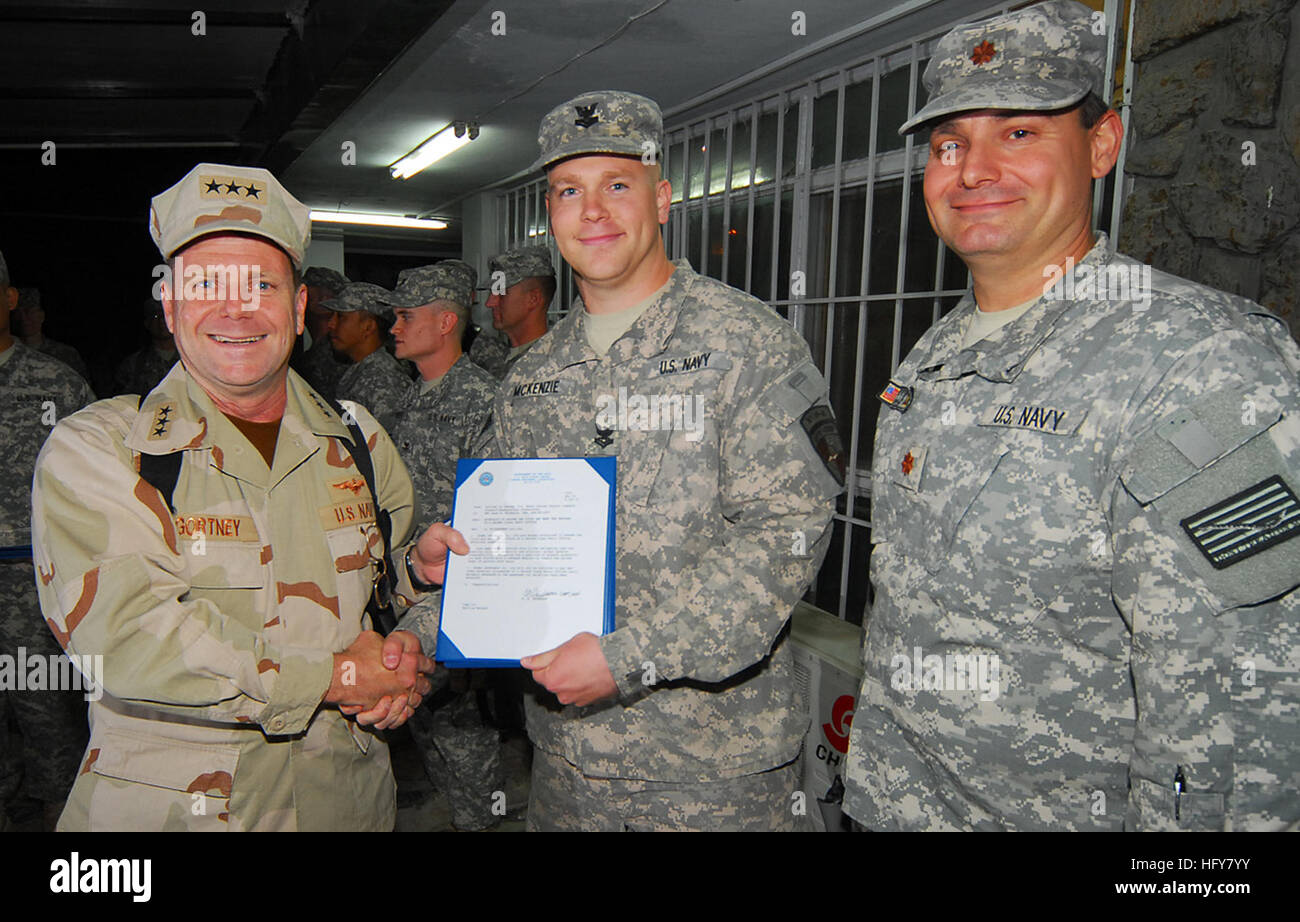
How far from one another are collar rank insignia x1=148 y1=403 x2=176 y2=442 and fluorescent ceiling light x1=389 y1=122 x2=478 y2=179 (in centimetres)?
507

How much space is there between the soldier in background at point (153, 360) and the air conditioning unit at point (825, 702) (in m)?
5.04

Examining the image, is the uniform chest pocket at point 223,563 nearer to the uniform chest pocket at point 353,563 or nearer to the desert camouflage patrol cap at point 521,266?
the uniform chest pocket at point 353,563

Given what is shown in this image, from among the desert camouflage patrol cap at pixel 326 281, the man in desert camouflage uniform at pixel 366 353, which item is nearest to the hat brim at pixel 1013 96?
the man in desert camouflage uniform at pixel 366 353

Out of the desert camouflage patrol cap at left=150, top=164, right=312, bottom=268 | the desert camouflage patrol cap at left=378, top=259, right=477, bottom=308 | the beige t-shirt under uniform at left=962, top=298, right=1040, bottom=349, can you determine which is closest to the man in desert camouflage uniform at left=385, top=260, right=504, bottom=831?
the desert camouflage patrol cap at left=378, top=259, right=477, bottom=308

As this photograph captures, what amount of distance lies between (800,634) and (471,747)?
1402 millimetres

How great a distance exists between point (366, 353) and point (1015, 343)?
4.46 m

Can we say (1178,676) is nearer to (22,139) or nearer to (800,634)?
(800,634)

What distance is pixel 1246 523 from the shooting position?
1.14 m

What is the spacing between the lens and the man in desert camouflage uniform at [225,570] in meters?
1.50

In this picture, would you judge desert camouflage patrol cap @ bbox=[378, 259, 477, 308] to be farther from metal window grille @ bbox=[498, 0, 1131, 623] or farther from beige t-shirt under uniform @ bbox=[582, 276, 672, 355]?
beige t-shirt under uniform @ bbox=[582, 276, 672, 355]

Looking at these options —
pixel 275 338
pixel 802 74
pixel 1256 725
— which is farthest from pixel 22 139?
pixel 1256 725

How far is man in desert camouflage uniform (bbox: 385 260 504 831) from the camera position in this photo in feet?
11.5

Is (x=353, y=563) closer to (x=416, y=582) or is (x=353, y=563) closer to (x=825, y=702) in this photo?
(x=416, y=582)

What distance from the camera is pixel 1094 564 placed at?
1302mm
